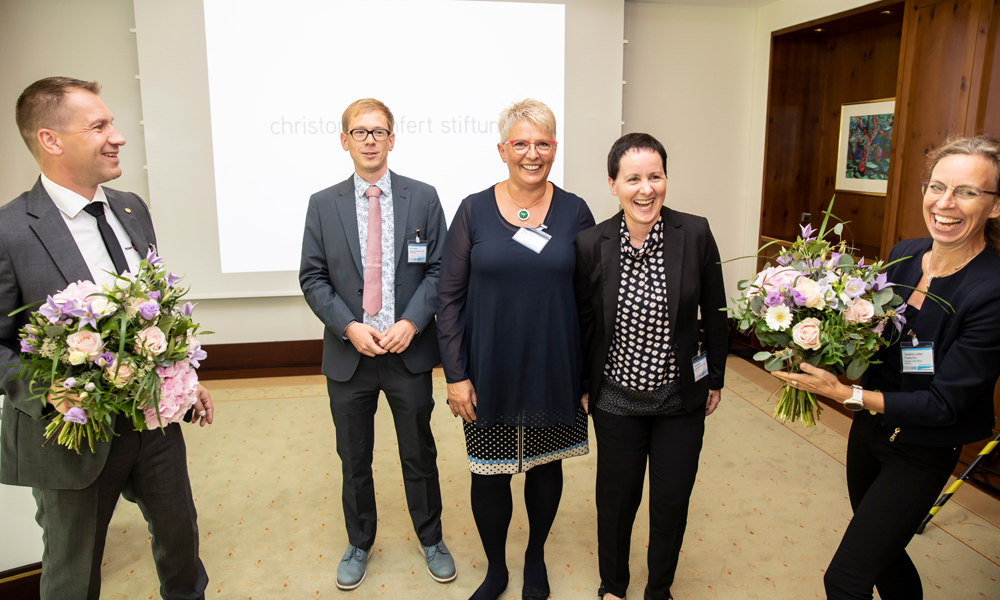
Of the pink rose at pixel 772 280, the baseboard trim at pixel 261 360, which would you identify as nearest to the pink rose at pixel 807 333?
the pink rose at pixel 772 280

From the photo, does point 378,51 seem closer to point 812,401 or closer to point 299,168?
point 299,168

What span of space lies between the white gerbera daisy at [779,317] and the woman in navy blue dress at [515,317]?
2.07 ft

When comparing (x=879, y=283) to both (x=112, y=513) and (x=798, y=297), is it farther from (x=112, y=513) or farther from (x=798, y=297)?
(x=112, y=513)

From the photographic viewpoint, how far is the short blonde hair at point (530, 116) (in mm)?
2102

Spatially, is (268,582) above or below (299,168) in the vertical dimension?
below

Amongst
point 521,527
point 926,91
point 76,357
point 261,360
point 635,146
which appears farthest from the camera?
point 261,360

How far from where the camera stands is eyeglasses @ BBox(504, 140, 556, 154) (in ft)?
6.90

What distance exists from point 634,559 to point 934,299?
1.63 meters

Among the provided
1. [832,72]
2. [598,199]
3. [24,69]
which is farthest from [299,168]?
[832,72]

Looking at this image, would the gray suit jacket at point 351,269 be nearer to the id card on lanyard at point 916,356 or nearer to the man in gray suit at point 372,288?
A: the man in gray suit at point 372,288

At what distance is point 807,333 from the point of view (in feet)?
5.72

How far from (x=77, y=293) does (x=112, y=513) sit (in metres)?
0.75

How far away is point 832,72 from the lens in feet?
17.3

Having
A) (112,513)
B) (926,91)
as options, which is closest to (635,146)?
(112,513)
